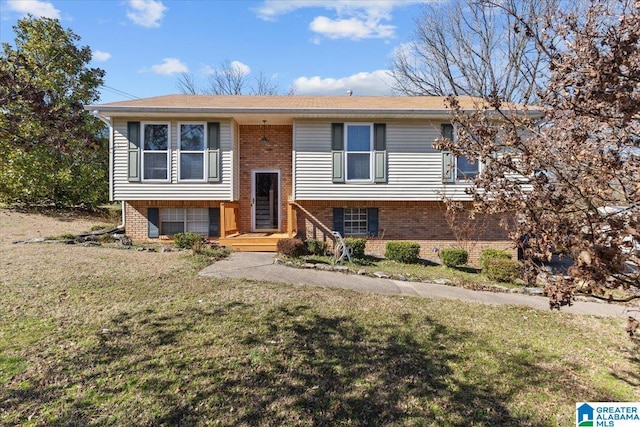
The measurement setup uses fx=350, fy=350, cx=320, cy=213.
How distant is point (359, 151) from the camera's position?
10.8 meters

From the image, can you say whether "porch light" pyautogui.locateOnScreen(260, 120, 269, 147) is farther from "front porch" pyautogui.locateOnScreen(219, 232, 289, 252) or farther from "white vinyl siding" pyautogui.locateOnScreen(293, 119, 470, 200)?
"front porch" pyautogui.locateOnScreen(219, 232, 289, 252)

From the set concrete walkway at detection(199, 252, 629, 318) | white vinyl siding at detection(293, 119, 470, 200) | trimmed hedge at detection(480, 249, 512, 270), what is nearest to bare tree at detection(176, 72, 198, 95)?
white vinyl siding at detection(293, 119, 470, 200)

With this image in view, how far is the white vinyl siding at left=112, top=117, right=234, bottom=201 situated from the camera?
10.6 m

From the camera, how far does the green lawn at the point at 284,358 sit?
10.2ft

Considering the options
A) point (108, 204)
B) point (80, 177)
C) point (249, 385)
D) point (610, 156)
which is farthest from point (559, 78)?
point (108, 204)

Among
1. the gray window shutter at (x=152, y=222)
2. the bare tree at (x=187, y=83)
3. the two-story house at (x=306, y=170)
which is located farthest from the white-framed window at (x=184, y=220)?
the bare tree at (x=187, y=83)

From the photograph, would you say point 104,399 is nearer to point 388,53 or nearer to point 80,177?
point 80,177

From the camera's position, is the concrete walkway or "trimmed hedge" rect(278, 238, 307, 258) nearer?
the concrete walkway

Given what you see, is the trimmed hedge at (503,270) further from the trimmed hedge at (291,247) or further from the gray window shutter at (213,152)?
the gray window shutter at (213,152)

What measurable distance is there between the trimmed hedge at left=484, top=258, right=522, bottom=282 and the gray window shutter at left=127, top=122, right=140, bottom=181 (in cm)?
1025

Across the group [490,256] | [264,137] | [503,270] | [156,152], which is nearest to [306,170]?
[264,137]

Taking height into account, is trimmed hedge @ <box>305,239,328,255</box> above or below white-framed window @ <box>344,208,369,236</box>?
below

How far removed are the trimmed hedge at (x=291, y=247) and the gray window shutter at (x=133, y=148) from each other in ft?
16.2

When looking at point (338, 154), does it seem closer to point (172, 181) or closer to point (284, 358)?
point (172, 181)
